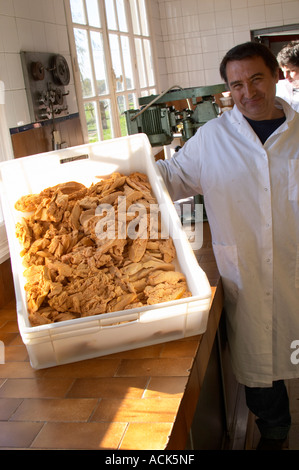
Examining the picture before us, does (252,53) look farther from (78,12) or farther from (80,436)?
(78,12)

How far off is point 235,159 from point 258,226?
0.73 feet

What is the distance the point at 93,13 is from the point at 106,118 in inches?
32.4

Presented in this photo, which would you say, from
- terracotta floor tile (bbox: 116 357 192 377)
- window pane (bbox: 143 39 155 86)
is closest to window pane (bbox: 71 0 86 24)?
window pane (bbox: 143 39 155 86)

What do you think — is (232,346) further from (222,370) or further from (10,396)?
(10,396)

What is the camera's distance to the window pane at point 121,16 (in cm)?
470

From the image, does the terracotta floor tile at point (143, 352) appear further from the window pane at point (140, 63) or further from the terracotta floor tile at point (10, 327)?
the window pane at point (140, 63)

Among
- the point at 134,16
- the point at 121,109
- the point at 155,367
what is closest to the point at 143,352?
the point at 155,367

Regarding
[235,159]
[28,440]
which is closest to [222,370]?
[235,159]

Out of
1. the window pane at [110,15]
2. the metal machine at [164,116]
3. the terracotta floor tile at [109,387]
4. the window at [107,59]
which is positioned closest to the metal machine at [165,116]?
the metal machine at [164,116]

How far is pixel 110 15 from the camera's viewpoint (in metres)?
4.47

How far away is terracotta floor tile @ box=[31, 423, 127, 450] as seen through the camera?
0.94 m

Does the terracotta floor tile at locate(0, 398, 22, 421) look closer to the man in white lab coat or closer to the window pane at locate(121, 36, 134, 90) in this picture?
the man in white lab coat

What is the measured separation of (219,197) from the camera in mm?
1643
